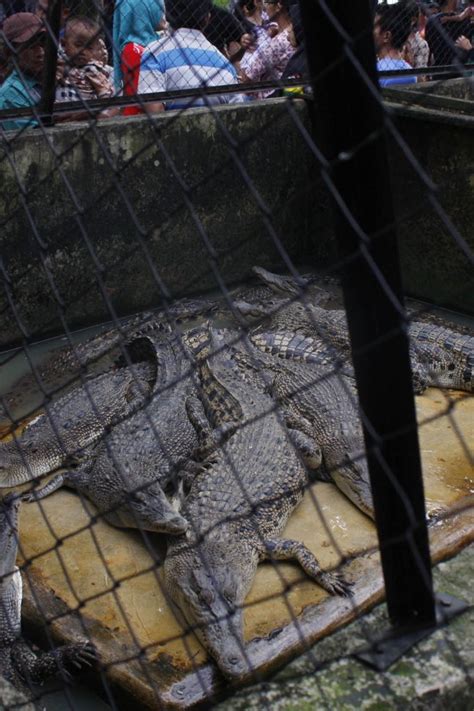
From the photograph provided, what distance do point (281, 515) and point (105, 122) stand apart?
2764mm

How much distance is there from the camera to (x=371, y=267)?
1.32 meters

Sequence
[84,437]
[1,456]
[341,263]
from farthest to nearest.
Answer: [84,437], [1,456], [341,263]

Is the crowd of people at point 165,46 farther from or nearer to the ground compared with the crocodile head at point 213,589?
farther from the ground

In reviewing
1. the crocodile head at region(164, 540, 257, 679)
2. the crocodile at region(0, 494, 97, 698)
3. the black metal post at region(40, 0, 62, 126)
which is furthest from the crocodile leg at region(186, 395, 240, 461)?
the black metal post at region(40, 0, 62, 126)

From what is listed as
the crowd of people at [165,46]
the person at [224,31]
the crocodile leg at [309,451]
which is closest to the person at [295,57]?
the crowd of people at [165,46]

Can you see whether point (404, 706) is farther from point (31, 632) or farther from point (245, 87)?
point (245, 87)

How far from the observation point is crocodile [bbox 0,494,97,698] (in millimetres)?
2488

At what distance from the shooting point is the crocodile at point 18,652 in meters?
2.49

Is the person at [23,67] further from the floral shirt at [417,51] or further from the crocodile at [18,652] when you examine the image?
the floral shirt at [417,51]

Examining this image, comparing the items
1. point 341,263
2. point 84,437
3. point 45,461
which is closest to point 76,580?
point 45,461

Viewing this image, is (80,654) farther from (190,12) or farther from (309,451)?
(190,12)

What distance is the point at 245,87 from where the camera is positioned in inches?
219

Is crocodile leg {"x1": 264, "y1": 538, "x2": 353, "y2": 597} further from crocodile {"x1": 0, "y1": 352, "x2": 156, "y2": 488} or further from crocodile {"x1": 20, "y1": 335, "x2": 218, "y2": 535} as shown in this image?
crocodile {"x1": 0, "y1": 352, "x2": 156, "y2": 488}

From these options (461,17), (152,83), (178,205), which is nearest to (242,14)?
(152,83)
